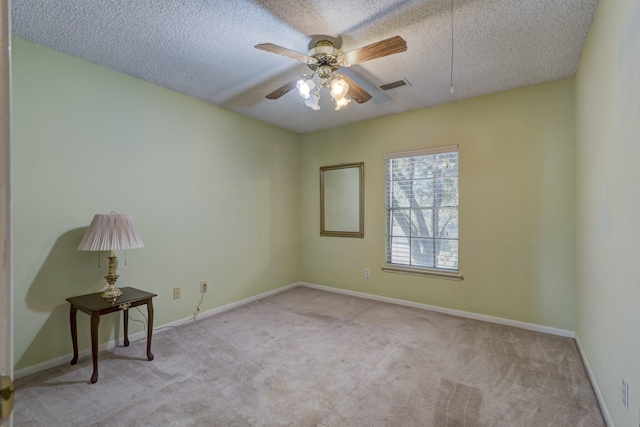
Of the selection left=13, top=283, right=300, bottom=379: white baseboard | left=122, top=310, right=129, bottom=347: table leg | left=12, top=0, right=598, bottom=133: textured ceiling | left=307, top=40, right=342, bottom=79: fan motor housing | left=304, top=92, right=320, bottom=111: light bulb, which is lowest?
left=13, top=283, right=300, bottom=379: white baseboard

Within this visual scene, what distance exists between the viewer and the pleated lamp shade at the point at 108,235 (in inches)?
92.0

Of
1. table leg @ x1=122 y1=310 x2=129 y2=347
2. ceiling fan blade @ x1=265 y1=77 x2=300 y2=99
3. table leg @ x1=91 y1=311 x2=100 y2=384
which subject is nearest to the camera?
table leg @ x1=91 y1=311 x2=100 y2=384

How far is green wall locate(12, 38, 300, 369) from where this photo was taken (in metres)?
2.35

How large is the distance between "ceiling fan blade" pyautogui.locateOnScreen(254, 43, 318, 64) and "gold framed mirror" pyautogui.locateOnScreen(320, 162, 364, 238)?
2.25m

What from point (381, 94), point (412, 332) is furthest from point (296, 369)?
point (381, 94)

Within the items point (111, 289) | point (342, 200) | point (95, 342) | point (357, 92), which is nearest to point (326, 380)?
point (95, 342)

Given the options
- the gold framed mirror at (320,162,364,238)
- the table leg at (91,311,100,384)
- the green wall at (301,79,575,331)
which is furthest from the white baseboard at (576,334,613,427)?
the table leg at (91,311,100,384)

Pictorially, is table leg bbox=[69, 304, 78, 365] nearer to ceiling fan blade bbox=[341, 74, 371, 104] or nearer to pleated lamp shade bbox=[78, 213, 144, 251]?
pleated lamp shade bbox=[78, 213, 144, 251]

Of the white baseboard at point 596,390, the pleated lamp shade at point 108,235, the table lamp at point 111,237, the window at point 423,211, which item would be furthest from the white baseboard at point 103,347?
the white baseboard at point 596,390

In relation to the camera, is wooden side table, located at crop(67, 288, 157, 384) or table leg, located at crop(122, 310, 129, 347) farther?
table leg, located at crop(122, 310, 129, 347)

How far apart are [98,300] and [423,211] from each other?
349 centimetres

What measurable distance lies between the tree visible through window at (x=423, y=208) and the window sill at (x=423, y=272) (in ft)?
0.23

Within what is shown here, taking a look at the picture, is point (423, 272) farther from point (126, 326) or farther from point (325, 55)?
point (126, 326)

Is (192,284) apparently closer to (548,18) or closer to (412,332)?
(412,332)
